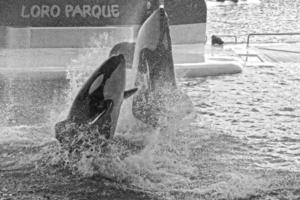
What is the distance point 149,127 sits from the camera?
26.7ft

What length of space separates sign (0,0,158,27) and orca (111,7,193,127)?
7943mm

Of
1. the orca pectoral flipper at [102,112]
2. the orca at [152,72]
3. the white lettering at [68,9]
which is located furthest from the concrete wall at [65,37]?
the orca pectoral flipper at [102,112]

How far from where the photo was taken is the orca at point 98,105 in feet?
21.8

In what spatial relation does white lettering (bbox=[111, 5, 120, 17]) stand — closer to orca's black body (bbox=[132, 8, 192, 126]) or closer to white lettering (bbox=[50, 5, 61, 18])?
white lettering (bbox=[50, 5, 61, 18])

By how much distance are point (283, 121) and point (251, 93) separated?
7.52 feet

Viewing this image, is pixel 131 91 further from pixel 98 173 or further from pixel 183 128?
pixel 183 128

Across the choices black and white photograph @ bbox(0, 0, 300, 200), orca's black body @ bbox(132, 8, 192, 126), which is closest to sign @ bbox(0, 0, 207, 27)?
black and white photograph @ bbox(0, 0, 300, 200)

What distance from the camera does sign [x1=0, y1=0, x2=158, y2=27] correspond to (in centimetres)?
1606

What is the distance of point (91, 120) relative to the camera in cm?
667

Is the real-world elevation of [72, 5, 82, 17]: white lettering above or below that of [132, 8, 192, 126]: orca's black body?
above

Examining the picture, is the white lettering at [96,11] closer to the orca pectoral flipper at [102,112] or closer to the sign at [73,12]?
the sign at [73,12]

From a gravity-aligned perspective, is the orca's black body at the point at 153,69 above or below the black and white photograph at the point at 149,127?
above

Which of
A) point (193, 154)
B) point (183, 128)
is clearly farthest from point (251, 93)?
point (193, 154)

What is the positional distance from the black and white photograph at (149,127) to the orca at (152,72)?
0.05 feet
